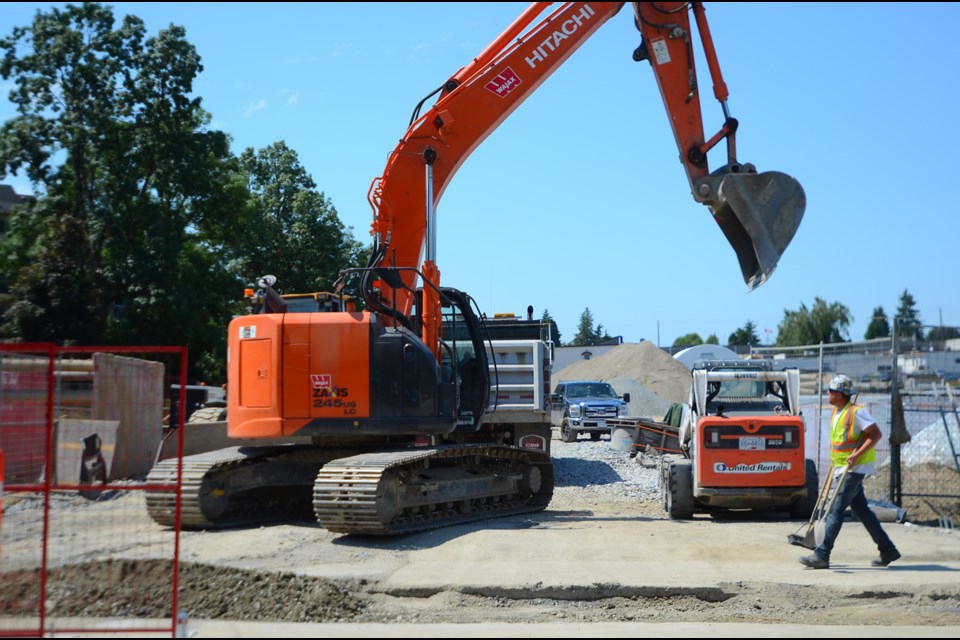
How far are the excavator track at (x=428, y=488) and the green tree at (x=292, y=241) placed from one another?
23260 mm

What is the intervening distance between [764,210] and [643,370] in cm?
3905

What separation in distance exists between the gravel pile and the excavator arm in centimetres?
547

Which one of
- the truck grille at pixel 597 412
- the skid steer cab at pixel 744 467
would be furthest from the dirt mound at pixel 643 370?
the skid steer cab at pixel 744 467

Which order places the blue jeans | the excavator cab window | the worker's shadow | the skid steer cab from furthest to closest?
the skid steer cab < the excavator cab window < the worker's shadow < the blue jeans

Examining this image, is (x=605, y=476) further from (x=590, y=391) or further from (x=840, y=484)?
(x=590, y=391)

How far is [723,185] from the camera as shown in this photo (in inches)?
496

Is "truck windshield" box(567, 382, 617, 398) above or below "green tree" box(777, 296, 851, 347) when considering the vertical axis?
below

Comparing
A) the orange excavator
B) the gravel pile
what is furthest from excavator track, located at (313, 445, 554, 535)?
the gravel pile

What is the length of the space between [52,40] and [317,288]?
12.2 m

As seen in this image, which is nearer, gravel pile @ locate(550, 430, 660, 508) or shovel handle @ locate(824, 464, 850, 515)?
shovel handle @ locate(824, 464, 850, 515)

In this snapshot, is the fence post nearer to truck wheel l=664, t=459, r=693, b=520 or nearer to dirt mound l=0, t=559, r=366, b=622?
truck wheel l=664, t=459, r=693, b=520

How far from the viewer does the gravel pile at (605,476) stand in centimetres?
1727

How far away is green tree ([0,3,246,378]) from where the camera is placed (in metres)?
32.6

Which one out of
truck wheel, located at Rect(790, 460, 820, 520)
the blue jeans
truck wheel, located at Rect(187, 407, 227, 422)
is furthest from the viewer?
truck wheel, located at Rect(187, 407, 227, 422)
